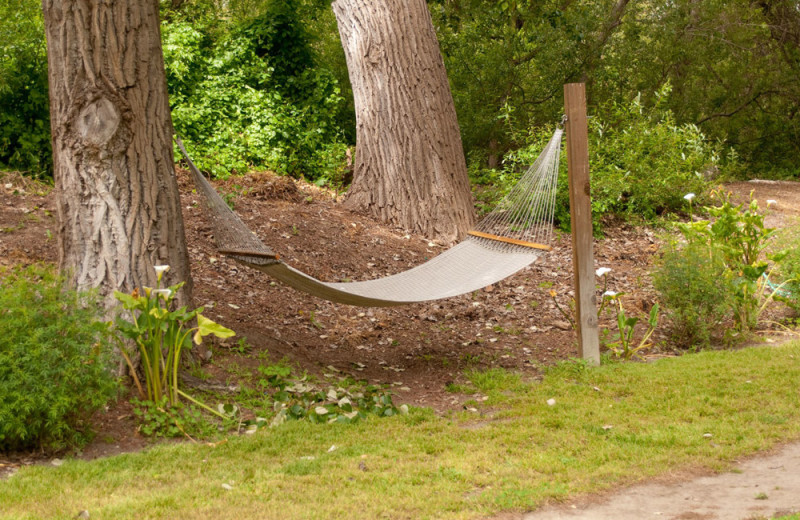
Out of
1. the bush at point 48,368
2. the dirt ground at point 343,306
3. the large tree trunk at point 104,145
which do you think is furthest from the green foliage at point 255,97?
the bush at point 48,368

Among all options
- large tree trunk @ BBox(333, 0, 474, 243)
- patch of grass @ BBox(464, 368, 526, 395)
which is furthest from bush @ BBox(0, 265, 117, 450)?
large tree trunk @ BBox(333, 0, 474, 243)

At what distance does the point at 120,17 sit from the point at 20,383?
5.23 ft

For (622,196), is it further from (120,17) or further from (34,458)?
(34,458)

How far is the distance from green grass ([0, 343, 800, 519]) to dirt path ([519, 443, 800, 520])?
0.08 metres

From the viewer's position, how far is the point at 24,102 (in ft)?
20.5

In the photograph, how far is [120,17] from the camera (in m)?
3.43

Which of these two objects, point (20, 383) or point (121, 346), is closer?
point (20, 383)

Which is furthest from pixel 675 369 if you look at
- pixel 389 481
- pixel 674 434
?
pixel 389 481

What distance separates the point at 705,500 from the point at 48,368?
223 cm

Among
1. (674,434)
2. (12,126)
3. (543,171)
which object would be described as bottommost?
(674,434)

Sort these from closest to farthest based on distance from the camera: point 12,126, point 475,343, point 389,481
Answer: point 389,481
point 475,343
point 12,126

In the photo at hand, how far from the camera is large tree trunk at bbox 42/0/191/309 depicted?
3.37 m

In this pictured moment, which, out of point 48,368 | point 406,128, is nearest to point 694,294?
point 406,128

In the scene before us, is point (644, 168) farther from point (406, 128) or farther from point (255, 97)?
point (255, 97)
